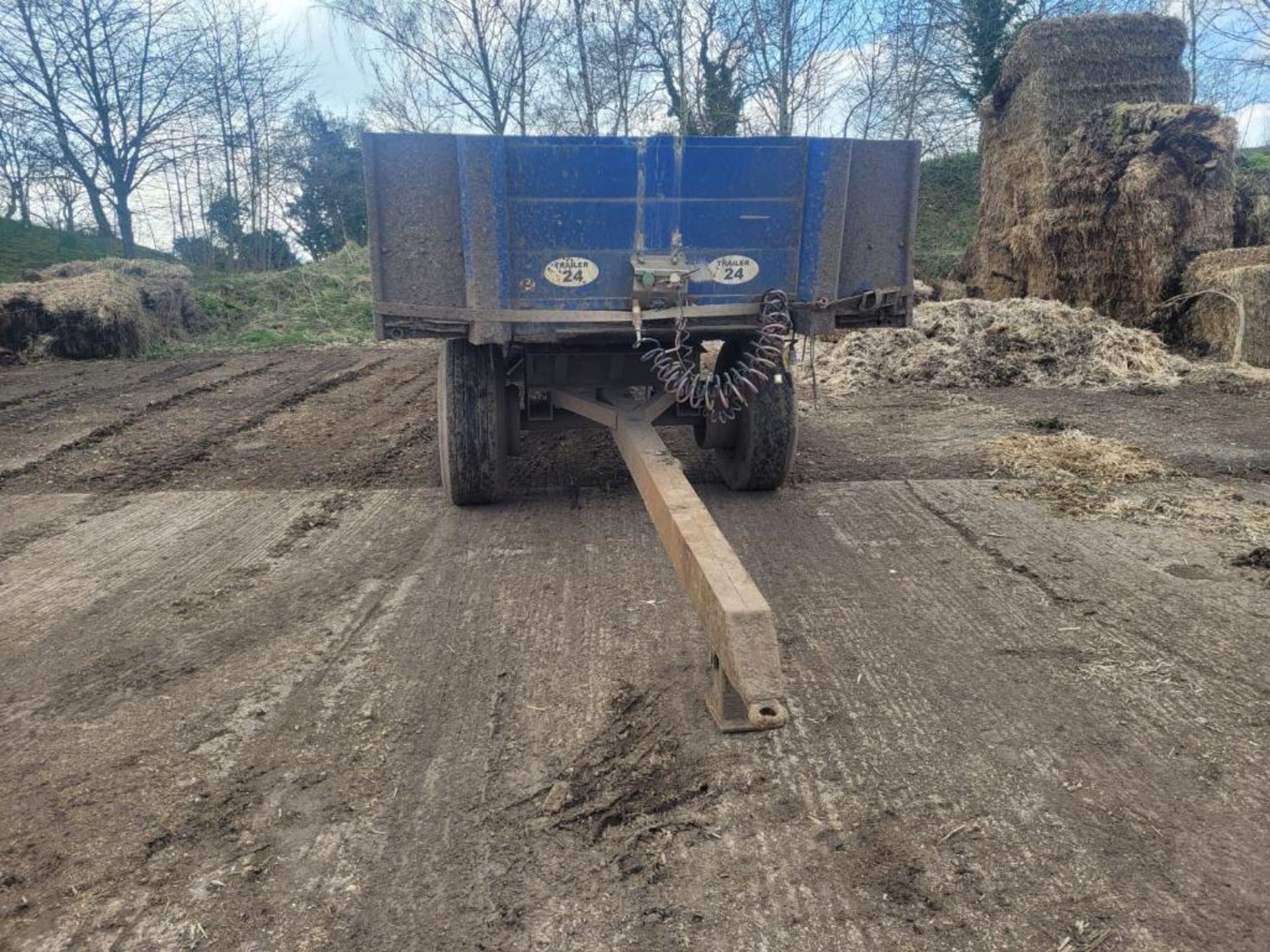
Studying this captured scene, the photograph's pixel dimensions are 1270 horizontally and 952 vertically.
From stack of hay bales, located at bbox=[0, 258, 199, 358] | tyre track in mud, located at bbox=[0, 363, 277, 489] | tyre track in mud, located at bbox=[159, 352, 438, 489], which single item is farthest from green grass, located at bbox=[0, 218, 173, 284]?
tyre track in mud, located at bbox=[159, 352, 438, 489]

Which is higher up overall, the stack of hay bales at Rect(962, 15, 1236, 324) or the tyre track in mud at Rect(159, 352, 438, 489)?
the stack of hay bales at Rect(962, 15, 1236, 324)

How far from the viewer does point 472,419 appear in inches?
227

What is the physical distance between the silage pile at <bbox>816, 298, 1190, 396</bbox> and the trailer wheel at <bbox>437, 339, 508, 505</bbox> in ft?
18.9

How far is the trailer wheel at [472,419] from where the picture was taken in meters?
5.73

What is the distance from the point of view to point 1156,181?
41.2 ft

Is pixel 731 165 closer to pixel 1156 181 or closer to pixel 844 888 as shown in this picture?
pixel 844 888

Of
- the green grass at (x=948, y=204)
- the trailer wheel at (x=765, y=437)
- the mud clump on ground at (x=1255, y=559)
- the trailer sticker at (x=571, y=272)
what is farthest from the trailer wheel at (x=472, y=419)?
the green grass at (x=948, y=204)

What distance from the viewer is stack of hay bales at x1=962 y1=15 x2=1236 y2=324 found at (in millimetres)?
12625

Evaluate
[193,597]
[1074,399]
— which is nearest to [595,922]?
[193,597]

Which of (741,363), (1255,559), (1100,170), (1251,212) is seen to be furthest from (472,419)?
(1251,212)

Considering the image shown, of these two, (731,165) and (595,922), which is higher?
(731,165)

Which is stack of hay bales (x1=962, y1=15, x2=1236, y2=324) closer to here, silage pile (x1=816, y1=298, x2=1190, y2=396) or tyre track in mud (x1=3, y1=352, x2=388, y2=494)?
silage pile (x1=816, y1=298, x2=1190, y2=396)

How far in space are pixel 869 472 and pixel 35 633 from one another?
5.37 meters

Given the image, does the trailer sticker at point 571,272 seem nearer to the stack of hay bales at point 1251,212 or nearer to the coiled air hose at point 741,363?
the coiled air hose at point 741,363
